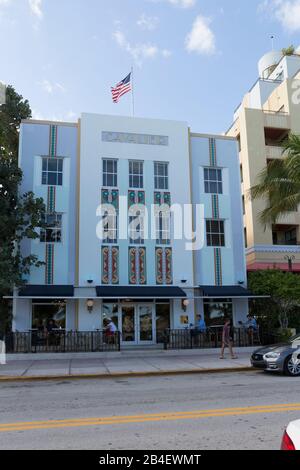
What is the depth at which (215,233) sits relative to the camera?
959 inches

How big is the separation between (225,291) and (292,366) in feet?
32.4

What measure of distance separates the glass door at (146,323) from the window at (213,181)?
729 cm

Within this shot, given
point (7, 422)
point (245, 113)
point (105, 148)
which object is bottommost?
point (7, 422)

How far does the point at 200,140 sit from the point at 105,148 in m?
5.52

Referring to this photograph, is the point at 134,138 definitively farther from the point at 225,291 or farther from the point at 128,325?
the point at 128,325

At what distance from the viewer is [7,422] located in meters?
7.45

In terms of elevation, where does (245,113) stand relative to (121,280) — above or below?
above

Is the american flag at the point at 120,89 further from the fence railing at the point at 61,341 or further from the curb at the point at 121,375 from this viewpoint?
the curb at the point at 121,375

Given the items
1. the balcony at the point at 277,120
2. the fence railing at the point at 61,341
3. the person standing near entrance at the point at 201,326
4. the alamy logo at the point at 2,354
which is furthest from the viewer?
the balcony at the point at 277,120

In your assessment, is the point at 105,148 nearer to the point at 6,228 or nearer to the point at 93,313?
the point at 6,228

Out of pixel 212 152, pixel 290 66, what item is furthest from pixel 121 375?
pixel 290 66

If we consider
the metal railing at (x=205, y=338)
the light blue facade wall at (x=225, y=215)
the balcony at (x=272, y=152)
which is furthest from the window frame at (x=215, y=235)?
the balcony at (x=272, y=152)

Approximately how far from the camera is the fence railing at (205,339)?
2117cm
